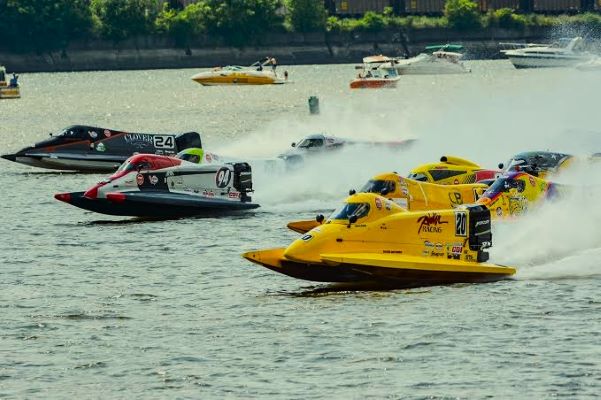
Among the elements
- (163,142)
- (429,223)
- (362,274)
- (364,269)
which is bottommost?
(163,142)

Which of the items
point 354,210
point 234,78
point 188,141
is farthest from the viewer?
point 234,78

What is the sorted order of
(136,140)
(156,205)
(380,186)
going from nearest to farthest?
(380,186)
(156,205)
(136,140)

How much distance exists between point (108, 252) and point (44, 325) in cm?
1069

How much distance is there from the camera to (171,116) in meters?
128

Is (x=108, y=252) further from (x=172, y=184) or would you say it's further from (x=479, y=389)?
(x=479, y=389)

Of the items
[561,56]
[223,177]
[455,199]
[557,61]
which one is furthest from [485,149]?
[557,61]

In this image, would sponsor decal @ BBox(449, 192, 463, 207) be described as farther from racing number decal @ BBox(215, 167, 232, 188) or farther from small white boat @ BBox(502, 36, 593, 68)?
small white boat @ BBox(502, 36, 593, 68)

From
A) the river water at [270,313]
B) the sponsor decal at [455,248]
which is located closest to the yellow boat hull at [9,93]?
the river water at [270,313]

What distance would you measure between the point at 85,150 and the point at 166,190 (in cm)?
1910

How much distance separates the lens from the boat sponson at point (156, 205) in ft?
161

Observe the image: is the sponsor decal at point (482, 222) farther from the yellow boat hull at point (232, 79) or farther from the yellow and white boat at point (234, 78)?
the yellow boat hull at point (232, 79)

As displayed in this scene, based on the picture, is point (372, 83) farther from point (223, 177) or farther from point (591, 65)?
point (223, 177)

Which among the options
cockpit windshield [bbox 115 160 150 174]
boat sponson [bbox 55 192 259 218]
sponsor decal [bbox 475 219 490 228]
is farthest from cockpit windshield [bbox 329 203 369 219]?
cockpit windshield [bbox 115 160 150 174]

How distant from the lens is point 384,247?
116 ft
